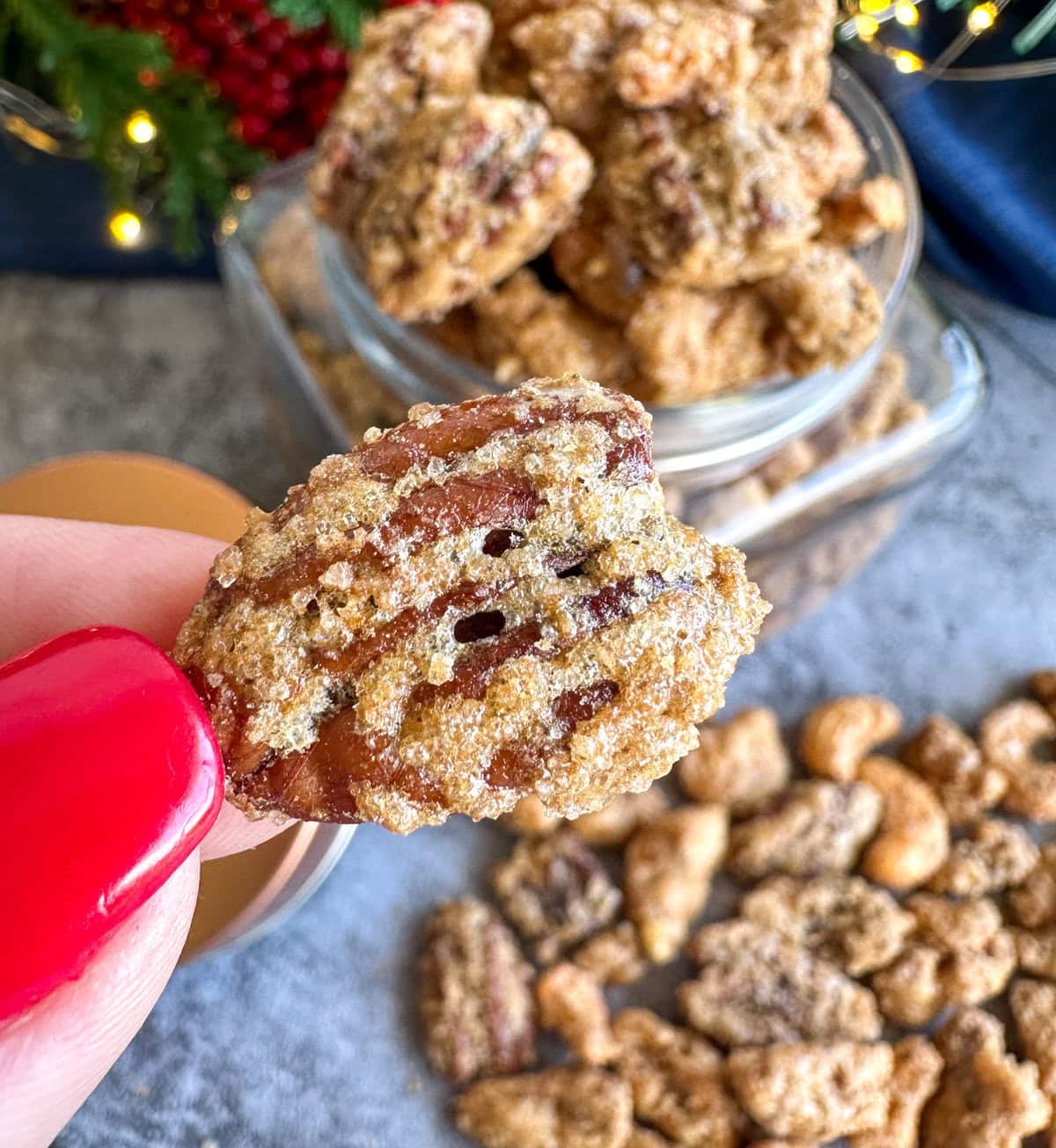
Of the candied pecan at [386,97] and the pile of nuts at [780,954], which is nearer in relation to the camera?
the candied pecan at [386,97]

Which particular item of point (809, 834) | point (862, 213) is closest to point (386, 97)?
point (862, 213)

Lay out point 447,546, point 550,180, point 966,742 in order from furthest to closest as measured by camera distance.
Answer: point 966,742 < point 550,180 < point 447,546

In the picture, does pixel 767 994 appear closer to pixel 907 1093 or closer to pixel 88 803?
pixel 907 1093

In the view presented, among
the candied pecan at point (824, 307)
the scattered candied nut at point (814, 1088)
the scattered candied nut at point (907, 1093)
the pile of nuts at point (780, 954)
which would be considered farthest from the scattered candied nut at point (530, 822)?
the candied pecan at point (824, 307)

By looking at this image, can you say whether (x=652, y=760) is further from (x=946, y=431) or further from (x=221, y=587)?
(x=946, y=431)

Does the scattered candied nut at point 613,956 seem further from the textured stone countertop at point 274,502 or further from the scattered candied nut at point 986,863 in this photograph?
the scattered candied nut at point 986,863

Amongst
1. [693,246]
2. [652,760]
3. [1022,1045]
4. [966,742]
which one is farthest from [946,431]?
[652,760]
